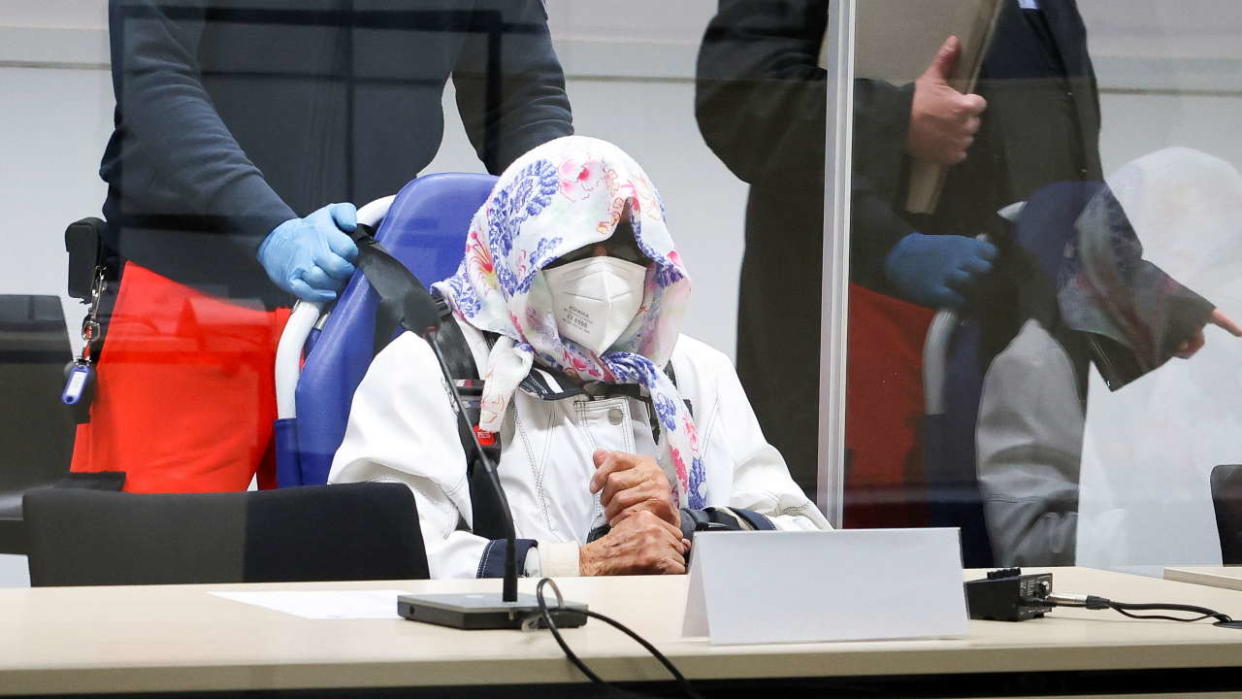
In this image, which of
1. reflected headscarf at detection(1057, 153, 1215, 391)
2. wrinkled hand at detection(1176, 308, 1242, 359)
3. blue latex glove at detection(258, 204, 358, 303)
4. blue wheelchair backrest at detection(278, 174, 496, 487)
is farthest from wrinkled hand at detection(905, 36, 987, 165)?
blue latex glove at detection(258, 204, 358, 303)

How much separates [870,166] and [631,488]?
1.03 metres

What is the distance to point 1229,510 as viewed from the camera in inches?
107

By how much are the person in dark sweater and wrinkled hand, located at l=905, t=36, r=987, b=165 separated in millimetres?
853

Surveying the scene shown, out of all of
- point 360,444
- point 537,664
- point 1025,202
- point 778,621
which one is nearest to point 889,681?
point 778,621

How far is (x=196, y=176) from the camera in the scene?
2576 millimetres

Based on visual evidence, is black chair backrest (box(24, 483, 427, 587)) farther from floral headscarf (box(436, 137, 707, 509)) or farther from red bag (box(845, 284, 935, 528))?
red bag (box(845, 284, 935, 528))

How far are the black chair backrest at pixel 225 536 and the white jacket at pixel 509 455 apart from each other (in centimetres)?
42

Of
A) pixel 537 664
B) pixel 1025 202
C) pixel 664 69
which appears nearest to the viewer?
pixel 537 664

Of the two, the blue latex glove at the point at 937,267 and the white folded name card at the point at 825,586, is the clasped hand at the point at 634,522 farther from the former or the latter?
the white folded name card at the point at 825,586

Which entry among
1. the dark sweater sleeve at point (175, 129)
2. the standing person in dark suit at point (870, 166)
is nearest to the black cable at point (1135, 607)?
the standing person in dark suit at point (870, 166)

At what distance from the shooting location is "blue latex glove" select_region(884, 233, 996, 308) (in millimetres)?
3035

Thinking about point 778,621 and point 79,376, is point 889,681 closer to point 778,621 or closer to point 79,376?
point 778,621

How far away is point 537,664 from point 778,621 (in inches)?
7.9

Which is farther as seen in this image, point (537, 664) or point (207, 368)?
point (207, 368)
